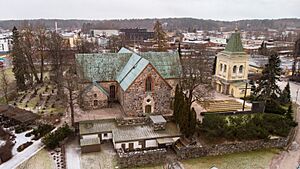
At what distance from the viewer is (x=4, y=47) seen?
9994 cm

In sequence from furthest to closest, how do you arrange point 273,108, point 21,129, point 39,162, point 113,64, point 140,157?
1. point 113,64
2. point 273,108
3. point 21,129
4. point 140,157
5. point 39,162

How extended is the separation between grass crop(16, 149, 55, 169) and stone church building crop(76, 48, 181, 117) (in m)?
9.59

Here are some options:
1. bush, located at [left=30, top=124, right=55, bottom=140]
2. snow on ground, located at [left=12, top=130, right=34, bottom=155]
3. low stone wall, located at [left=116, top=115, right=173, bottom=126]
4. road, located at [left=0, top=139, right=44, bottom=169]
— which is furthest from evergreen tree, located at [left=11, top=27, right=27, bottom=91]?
low stone wall, located at [left=116, top=115, right=173, bottom=126]

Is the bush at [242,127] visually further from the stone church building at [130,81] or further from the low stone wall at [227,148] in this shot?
the stone church building at [130,81]

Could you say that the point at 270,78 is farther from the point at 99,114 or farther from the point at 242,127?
the point at 99,114

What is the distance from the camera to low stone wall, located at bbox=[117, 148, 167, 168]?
70.9 ft

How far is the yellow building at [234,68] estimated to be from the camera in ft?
123

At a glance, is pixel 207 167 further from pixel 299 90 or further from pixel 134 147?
pixel 299 90

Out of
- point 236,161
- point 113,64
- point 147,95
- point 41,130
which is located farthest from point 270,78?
point 41,130

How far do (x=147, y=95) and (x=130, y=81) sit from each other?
240 cm

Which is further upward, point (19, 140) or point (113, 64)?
point (113, 64)

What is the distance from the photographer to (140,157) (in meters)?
22.0

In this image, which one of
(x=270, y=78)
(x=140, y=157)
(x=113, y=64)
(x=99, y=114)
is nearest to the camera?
(x=140, y=157)

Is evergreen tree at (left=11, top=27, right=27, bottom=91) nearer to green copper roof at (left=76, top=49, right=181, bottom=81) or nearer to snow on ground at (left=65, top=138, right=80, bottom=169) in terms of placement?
green copper roof at (left=76, top=49, right=181, bottom=81)
